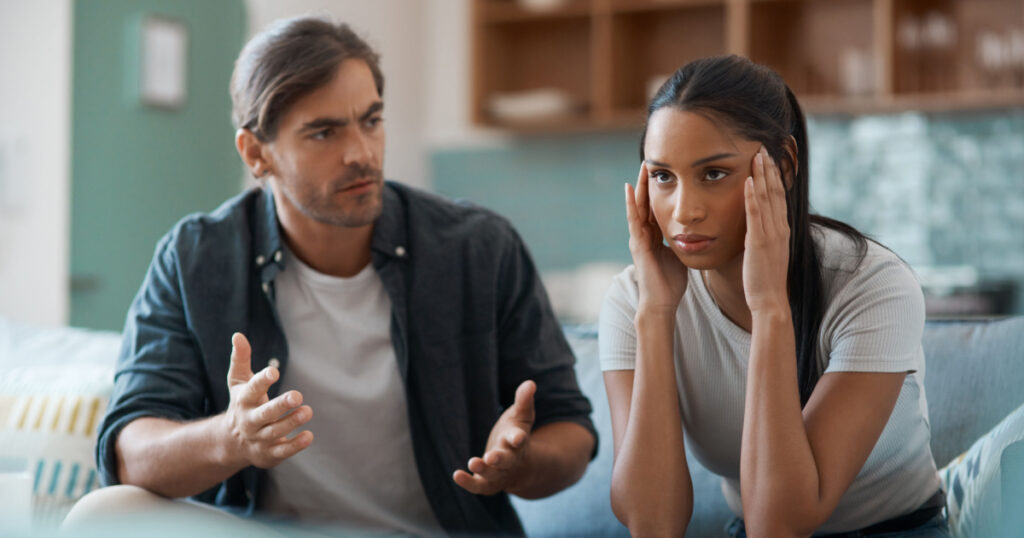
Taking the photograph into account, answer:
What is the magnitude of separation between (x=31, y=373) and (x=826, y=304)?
4.75 ft

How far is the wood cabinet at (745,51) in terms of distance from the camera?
3902mm

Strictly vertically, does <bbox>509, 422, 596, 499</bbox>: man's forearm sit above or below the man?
below

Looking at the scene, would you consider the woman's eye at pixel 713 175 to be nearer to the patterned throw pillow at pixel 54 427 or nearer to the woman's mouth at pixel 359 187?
the woman's mouth at pixel 359 187

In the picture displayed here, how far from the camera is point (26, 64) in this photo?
3.58 metres

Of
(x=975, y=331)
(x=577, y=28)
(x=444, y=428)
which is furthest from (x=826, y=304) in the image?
(x=577, y=28)

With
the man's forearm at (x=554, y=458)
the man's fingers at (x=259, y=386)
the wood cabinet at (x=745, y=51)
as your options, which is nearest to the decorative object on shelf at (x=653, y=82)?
the wood cabinet at (x=745, y=51)

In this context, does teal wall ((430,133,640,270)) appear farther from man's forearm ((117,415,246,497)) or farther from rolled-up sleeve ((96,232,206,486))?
man's forearm ((117,415,246,497))

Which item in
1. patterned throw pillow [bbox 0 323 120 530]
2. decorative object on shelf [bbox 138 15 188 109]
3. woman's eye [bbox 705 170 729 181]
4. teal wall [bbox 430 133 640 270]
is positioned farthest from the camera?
teal wall [bbox 430 133 640 270]

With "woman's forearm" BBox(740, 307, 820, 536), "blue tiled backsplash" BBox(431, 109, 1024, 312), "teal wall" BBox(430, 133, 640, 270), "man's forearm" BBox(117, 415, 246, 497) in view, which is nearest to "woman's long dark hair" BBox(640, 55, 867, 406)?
"woman's forearm" BBox(740, 307, 820, 536)

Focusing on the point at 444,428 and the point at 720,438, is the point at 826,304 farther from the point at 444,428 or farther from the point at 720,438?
the point at 444,428

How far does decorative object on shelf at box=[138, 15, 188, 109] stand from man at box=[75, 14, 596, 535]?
2.10 m

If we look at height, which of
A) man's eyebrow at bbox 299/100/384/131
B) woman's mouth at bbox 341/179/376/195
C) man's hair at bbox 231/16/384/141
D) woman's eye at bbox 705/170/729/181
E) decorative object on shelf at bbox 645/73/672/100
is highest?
decorative object on shelf at bbox 645/73/672/100

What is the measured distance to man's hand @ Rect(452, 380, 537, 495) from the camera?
1.48 metres

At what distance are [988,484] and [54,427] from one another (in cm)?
151
